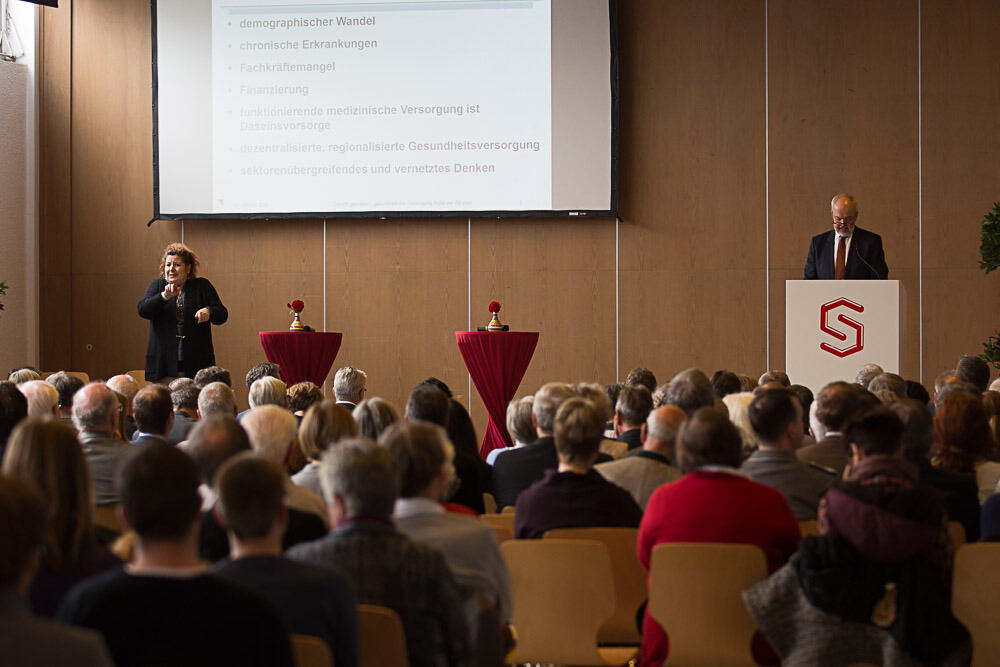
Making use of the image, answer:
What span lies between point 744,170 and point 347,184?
3.21 metres

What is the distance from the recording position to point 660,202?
332 inches

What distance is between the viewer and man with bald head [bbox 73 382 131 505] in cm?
334

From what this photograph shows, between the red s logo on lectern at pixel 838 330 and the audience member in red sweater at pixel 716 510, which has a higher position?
the red s logo on lectern at pixel 838 330

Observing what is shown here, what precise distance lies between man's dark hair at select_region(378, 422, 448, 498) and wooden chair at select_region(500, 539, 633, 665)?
33 centimetres

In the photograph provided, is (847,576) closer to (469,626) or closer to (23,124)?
(469,626)

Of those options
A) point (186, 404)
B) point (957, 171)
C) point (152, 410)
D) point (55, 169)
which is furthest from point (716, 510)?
point (55, 169)

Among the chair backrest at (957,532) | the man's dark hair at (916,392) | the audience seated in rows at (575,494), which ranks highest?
the man's dark hair at (916,392)

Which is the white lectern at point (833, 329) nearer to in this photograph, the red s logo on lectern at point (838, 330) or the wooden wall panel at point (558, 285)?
the red s logo on lectern at point (838, 330)

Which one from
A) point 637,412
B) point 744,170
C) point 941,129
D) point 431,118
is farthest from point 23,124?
point 941,129

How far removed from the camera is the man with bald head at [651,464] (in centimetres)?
326

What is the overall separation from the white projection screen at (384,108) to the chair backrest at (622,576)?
5.66 m

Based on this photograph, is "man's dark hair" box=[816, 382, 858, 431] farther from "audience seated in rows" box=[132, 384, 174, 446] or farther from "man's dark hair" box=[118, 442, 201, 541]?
"man's dark hair" box=[118, 442, 201, 541]

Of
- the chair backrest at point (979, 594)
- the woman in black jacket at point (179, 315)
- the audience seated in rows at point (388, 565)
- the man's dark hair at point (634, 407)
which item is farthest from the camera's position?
the woman in black jacket at point (179, 315)

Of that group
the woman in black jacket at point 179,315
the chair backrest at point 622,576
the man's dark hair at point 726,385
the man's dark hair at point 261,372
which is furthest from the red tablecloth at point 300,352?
the chair backrest at point 622,576
